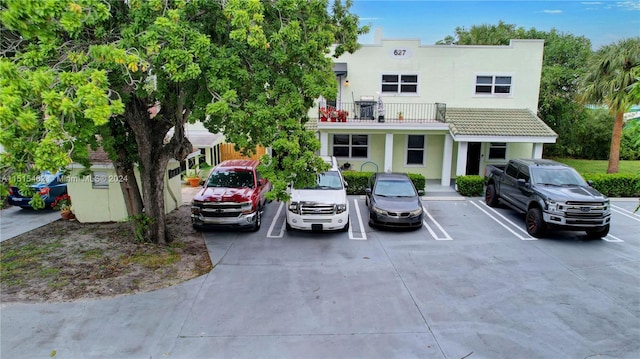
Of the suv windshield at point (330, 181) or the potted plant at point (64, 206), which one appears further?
the potted plant at point (64, 206)

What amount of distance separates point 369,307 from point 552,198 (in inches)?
276

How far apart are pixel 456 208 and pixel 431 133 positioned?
15.4 feet

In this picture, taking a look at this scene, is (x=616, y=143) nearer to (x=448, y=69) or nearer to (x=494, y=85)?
(x=494, y=85)

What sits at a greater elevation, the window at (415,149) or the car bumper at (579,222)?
the window at (415,149)

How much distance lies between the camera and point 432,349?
6340 mm

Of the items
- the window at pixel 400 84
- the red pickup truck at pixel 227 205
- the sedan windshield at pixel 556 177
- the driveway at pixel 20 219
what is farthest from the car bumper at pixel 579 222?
the driveway at pixel 20 219

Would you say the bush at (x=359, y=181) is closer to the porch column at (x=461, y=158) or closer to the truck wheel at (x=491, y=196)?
the porch column at (x=461, y=158)

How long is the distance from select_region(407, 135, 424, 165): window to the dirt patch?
1152 centimetres

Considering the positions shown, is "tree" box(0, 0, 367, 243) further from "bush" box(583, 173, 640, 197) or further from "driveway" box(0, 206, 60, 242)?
"bush" box(583, 173, 640, 197)

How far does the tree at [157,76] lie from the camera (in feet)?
19.4

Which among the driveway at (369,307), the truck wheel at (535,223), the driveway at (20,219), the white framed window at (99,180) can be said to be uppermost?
the white framed window at (99,180)

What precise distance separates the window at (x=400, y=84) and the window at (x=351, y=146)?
8.68 feet

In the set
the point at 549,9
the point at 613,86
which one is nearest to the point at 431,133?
the point at 613,86

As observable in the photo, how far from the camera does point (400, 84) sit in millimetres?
19203
